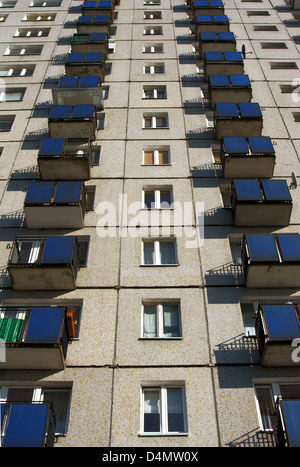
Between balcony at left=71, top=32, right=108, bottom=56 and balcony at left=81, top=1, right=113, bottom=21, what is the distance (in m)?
3.85

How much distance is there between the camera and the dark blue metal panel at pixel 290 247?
14211 mm

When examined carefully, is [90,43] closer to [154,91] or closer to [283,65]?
[154,91]

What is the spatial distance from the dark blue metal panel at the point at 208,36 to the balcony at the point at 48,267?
17020 millimetres

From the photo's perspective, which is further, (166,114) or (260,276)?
(166,114)

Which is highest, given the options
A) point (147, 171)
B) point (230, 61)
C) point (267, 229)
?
point (230, 61)

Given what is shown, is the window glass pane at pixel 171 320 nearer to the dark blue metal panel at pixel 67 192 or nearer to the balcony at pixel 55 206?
the balcony at pixel 55 206

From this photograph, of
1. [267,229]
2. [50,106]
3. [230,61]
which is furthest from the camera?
[230,61]

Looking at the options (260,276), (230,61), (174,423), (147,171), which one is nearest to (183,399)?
(174,423)

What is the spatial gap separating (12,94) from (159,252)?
45.2 feet

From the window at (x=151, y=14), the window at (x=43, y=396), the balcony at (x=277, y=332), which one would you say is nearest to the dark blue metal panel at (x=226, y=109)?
the balcony at (x=277, y=332)

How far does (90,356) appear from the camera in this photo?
12906 mm
